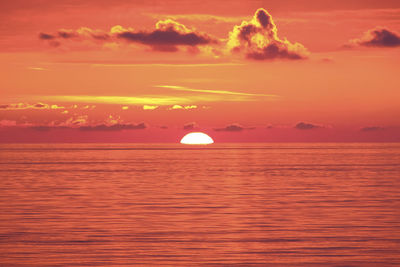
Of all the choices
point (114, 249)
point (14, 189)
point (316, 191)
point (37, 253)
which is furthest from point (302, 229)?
point (14, 189)

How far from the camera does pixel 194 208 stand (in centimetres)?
4028

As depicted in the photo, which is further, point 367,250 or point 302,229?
point 302,229

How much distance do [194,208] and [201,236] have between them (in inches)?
462

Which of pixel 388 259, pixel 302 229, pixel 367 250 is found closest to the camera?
pixel 388 259

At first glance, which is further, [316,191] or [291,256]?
[316,191]

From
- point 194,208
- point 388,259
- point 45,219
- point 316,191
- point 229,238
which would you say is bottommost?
point 388,259

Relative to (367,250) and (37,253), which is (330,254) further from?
(37,253)

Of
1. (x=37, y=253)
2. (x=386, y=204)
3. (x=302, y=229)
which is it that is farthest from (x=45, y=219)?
(x=386, y=204)

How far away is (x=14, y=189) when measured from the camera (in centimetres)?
5662

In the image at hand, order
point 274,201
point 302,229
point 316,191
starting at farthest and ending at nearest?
point 316,191
point 274,201
point 302,229

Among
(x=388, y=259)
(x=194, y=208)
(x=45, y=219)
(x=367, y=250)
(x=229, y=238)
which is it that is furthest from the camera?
(x=194, y=208)

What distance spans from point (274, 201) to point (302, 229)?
14334 millimetres

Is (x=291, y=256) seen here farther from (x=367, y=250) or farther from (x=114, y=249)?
(x=114, y=249)

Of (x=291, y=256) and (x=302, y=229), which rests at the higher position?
(x=302, y=229)
